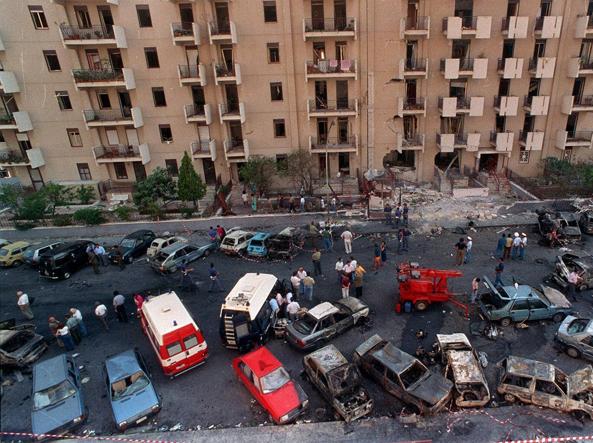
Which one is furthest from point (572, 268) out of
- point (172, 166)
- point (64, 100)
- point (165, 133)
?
point (64, 100)

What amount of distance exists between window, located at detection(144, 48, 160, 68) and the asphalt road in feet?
50.0

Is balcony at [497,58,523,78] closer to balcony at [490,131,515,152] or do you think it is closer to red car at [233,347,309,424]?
balcony at [490,131,515,152]

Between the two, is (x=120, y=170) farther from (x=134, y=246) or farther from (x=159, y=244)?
(x=159, y=244)

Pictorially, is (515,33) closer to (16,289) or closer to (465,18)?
(465,18)

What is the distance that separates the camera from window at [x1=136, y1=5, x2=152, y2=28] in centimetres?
2772

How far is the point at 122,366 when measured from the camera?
530 inches

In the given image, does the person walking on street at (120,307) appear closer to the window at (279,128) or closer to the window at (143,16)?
the window at (279,128)

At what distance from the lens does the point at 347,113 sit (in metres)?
29.5

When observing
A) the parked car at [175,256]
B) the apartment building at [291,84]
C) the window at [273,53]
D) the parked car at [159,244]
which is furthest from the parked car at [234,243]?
the window at [273,53]

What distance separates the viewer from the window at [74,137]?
1224 inches

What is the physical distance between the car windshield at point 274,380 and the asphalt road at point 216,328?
3.31 feet

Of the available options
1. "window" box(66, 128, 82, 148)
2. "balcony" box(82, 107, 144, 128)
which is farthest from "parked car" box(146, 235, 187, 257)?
"window" box(66, 128, 82, 148)

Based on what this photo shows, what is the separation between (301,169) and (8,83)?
2184 centimetres

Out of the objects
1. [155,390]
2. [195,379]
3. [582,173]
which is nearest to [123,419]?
[155,390]
